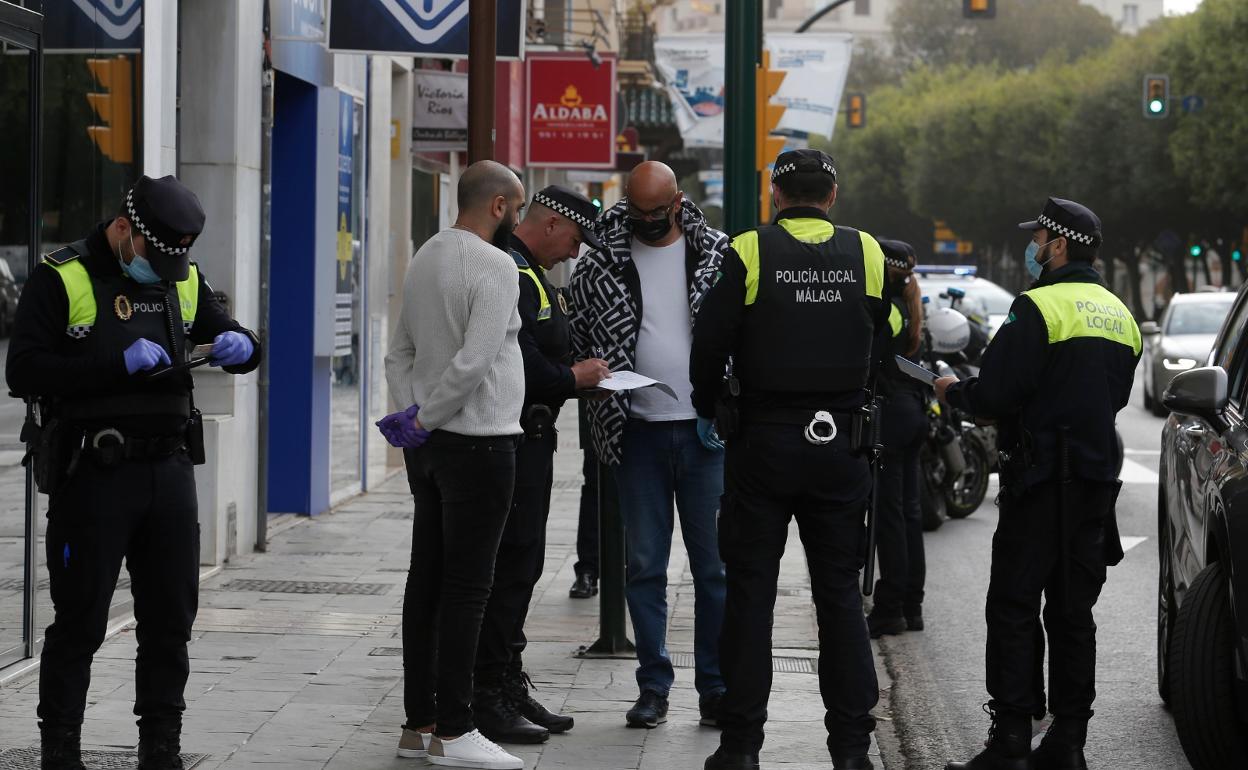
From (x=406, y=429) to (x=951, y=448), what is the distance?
26.9 feet

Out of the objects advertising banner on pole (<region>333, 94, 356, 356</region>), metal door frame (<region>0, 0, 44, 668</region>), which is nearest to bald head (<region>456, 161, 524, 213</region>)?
metal door frame (<region>0, 0, 44, 668</region>)

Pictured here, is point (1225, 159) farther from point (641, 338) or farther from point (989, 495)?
point (641, 338)

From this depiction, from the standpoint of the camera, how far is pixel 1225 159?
53156 millimetres

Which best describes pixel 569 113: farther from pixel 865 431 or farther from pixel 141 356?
pixel 141 356

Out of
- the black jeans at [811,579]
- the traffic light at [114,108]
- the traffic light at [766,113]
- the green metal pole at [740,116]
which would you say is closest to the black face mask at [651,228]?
the black jeans at [811,579]

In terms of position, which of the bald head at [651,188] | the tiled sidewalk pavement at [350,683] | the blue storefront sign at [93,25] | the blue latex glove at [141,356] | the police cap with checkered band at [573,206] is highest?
the blue storefront sign at [93,25]

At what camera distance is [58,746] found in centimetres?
536

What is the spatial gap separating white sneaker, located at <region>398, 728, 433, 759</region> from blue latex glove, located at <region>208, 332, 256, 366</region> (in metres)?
A: 1.32

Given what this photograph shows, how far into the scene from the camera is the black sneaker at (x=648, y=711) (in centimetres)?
656

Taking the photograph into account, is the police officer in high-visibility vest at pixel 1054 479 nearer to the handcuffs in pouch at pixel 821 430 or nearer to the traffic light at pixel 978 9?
the handcuffs in pouch at pixel 821 430

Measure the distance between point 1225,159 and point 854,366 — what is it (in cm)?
5046

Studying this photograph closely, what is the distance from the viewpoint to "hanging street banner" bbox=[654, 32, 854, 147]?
25.2 meters

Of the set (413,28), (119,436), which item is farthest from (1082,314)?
(413,28)

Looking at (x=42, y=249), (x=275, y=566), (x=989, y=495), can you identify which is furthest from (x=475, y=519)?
(x=989, y=495)
